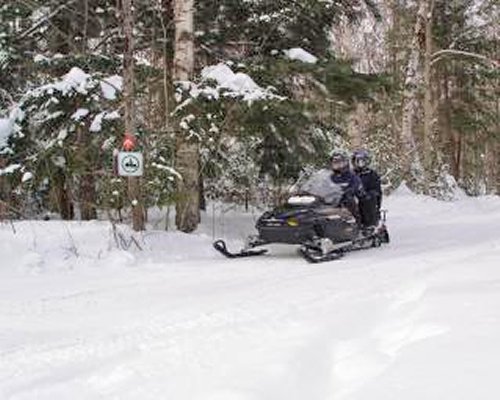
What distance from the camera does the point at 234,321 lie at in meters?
6.58

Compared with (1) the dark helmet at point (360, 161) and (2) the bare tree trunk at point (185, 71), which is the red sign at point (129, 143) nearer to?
(2) the bare tree trunk at point (185, 71)

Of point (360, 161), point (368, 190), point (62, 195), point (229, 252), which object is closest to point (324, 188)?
point (368, 190)

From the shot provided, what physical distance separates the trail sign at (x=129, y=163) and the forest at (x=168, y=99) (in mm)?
587

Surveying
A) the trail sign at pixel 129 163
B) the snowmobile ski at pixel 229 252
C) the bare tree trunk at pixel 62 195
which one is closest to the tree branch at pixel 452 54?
the bare tree trunk at pixel 62 195

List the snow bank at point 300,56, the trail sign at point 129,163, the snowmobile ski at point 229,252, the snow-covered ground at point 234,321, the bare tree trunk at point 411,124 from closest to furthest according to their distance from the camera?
the snow-covered ground at point 234,321, the trail sign at point 129,163, the snowmobile ski at point 229,252, the snow bank at point 300,56, the bare tree trunk at point 411,124

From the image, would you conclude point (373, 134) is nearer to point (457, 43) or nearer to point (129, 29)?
point (457, 43)

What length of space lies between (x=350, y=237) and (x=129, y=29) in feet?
13.6

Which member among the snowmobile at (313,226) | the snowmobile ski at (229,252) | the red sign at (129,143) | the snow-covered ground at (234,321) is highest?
the red sign at (129,143)

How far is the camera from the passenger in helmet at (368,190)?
12.8 metres

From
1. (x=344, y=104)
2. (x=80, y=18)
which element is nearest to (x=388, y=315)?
(x=344, y=104)

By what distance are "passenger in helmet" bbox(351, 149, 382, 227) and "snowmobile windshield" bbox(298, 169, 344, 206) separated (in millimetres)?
808

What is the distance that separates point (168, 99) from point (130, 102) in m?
0.80

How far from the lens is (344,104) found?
1323 centimetres

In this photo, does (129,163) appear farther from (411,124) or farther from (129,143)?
(411,124)
